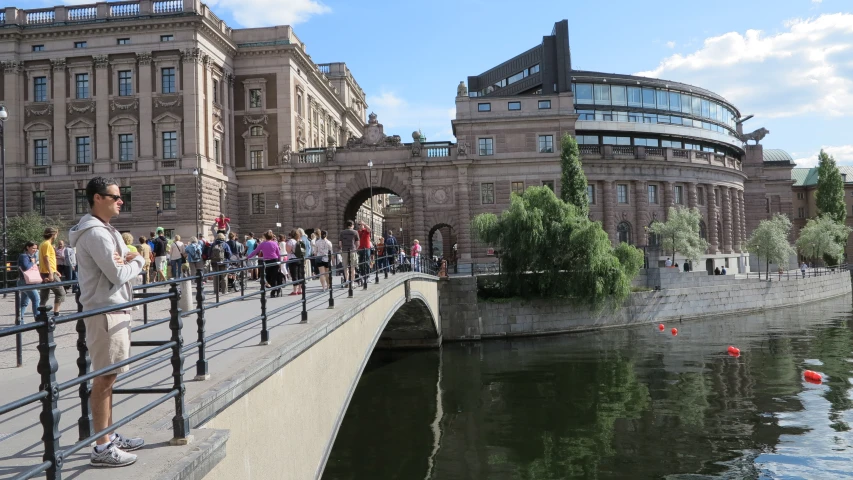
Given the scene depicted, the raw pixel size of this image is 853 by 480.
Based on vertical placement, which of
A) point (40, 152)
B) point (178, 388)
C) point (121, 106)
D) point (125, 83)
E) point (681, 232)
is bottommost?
point (178, 388)

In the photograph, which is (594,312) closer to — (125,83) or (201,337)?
(201,337)

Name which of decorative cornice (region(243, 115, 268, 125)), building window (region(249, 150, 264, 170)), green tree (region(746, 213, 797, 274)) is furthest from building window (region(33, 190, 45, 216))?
green tree (region(746, 213, 797, 274))

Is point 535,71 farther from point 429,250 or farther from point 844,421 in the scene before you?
point 844,421

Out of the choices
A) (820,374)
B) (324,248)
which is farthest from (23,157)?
(820,374)

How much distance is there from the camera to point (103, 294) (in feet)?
15.6

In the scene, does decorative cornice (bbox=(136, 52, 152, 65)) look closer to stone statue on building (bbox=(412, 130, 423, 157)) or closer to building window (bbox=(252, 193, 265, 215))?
building window (bbox=(252, 193, 265, 215))

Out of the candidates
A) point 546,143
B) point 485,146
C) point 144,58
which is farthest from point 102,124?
point 546,143

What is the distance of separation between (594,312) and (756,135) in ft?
188

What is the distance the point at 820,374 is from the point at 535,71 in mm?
48249

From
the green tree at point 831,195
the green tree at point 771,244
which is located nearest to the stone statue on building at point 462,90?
the green tree at point 771,244

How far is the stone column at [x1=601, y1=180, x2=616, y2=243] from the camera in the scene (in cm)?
5369

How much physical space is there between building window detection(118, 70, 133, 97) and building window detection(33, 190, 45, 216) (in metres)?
9.64

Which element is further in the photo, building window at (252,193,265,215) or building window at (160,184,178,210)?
building window at (252,193,265,215)

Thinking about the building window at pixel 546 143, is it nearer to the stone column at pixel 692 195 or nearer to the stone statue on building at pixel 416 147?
the stone statue on building at pixel 416 147
